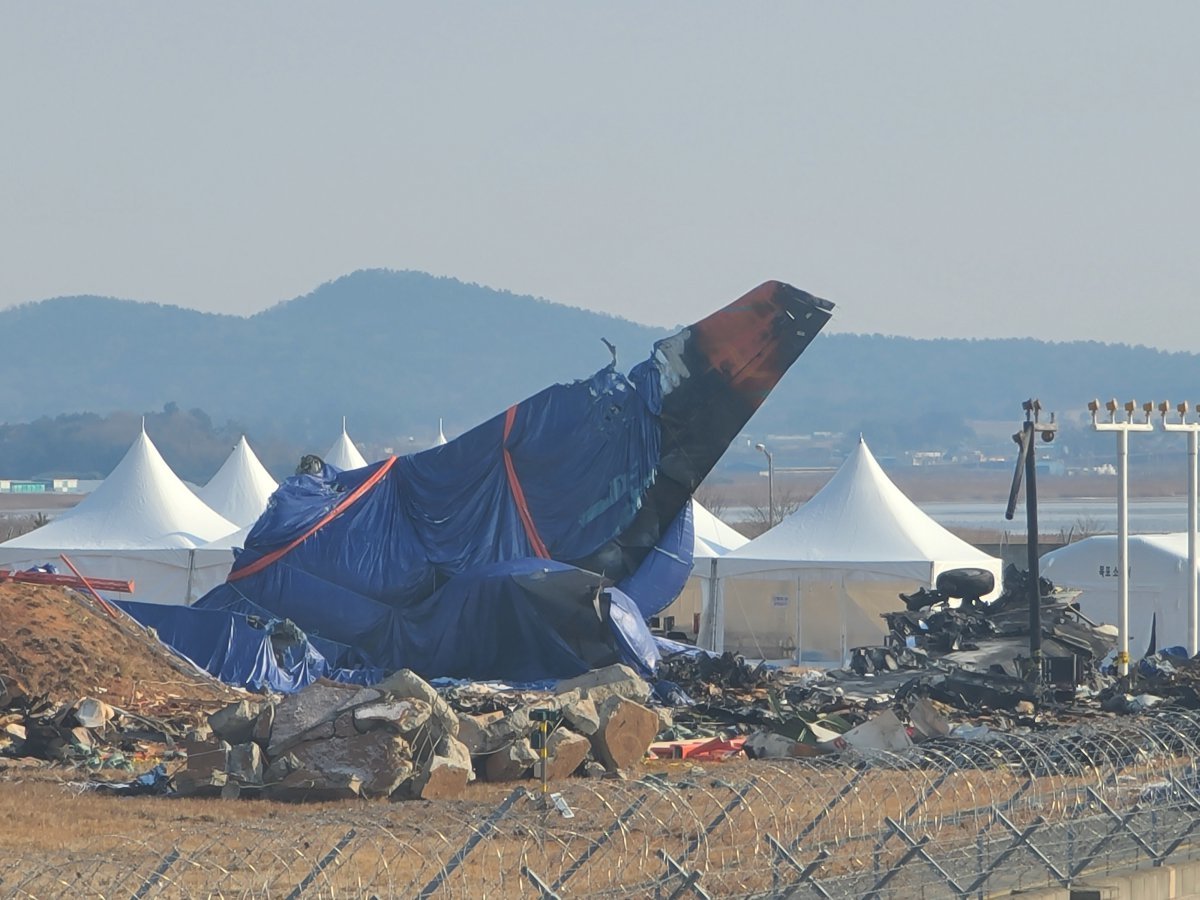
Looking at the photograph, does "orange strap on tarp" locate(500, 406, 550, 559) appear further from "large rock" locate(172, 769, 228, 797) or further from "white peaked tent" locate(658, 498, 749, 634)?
"large rock" locate(172, 769, 228, 797)

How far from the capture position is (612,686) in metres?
23.0

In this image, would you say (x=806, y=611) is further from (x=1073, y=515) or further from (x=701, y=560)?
(x=1073, y=515)

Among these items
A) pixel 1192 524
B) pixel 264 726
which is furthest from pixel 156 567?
pixel 264 726

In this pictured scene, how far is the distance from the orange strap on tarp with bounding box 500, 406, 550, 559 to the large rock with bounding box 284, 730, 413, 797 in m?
14.8

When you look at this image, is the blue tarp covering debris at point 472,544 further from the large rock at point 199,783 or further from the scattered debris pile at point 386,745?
the large rock at point 199,783

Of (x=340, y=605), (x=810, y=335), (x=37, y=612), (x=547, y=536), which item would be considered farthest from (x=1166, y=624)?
(x=37, y=612)

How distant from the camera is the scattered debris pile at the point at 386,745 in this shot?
18.7 meters

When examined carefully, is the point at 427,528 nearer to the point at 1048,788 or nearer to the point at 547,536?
the point at 547,536

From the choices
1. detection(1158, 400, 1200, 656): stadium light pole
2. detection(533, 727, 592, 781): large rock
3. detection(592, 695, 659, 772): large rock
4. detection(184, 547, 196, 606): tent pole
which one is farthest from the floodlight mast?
detection(184, 547, 196, 606): tent pole

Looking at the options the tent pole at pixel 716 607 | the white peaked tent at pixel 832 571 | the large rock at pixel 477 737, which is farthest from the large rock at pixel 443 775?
the tent pole at pixel 716 607

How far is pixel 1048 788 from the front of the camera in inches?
624

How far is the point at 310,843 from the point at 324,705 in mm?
4977

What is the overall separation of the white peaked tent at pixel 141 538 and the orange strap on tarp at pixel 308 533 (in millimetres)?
5705

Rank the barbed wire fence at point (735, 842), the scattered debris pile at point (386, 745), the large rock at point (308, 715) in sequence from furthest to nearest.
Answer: the large rock at point (308, 715)
the scattered debris pile at point (386, 745)
the barbed wire fence at point (735, 842)
